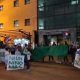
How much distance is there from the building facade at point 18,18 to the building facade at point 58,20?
4.18 ft

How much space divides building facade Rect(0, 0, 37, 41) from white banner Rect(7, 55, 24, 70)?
2608 cm

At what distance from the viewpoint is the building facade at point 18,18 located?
162 ft

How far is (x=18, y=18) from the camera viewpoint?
5166cm

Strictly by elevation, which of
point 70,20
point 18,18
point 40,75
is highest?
point 18,18

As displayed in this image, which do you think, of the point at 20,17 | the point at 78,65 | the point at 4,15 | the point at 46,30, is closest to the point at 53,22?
the point at 46,30

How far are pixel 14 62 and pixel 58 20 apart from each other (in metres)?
24.8

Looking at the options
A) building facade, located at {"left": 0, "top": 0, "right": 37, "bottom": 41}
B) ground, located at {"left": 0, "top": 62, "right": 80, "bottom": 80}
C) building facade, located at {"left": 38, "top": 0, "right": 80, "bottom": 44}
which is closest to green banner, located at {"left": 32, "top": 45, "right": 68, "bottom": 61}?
ground, located at {"left": 0, "top": 62, "right": 80, "bottom": 80}

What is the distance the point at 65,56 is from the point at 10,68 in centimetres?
718

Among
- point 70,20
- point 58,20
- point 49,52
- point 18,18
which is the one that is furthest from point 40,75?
point 18,18

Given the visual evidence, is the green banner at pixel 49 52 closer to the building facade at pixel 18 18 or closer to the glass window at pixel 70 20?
the glass window at pixel 70 20

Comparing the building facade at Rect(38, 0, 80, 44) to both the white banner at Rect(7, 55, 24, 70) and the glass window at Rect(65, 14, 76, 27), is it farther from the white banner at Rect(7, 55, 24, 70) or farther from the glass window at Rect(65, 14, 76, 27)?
the white banner at Rect(7, 55, 24, 70)

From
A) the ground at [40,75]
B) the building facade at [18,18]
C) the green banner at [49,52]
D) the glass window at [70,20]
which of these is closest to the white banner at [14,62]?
the ground at [40,75]

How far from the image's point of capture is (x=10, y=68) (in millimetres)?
22359

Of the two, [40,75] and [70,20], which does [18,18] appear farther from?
[40,75]
